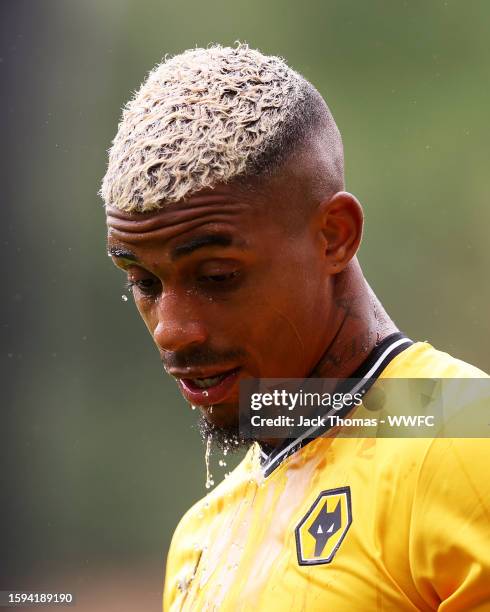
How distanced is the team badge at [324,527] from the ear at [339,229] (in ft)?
1.61

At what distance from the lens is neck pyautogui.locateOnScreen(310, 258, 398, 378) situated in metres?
2.24

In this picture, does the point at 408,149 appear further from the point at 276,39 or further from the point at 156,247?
the point at 156,247

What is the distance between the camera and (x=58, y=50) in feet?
31.6

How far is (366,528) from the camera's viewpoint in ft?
6.30

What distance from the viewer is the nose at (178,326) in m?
2.13

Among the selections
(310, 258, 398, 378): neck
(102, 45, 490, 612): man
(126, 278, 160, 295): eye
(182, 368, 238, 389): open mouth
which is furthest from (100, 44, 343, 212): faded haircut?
(182, 368, 238, 389): open mouth

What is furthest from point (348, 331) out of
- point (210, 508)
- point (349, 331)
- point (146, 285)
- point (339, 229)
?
point (210, 508)

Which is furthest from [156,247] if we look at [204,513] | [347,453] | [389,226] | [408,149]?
[408,149]

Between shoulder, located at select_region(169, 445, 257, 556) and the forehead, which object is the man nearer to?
the forehead

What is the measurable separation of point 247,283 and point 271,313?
83 millimetres

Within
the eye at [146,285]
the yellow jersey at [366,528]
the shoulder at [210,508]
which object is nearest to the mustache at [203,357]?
the eye at [146,285]

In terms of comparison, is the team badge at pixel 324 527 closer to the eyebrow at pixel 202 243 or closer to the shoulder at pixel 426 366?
the shoulder at pixel 426 366

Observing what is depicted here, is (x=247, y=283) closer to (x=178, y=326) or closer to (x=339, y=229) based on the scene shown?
(x=178, y=326)

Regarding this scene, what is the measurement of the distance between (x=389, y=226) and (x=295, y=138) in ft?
23.4
